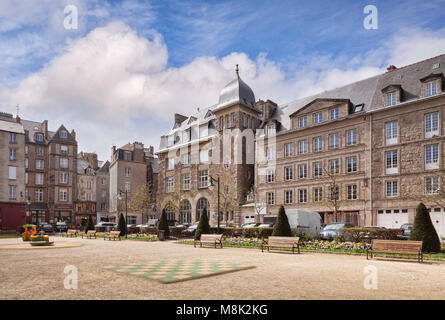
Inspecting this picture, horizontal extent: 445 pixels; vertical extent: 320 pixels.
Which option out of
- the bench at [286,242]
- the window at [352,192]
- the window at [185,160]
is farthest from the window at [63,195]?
the bench at [286,242]

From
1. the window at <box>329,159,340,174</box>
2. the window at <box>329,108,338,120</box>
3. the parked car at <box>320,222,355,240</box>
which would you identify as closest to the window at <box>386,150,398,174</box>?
the window at <box>329,159,340,174</box>

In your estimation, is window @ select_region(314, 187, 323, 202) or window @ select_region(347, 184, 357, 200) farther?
window @ select_region(314, 187, 323, 202)

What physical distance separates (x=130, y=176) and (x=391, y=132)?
44677 mm

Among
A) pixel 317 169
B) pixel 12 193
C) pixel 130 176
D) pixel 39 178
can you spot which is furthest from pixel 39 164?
pixel 317 169

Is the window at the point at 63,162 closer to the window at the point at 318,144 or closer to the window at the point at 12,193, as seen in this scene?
the window at the point at 12,193

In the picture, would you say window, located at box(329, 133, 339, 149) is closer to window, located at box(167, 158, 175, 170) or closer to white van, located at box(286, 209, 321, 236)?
white van, located at box(286, 209, 321, 236)

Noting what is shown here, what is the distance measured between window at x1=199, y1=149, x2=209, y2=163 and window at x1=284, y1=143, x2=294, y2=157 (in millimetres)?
11608

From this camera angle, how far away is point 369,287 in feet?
28.1

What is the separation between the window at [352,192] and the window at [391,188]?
2.97 metres

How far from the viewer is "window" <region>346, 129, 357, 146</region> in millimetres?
35344

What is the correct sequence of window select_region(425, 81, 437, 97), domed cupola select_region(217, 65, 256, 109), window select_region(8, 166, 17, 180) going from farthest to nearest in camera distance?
window select_region(8, 166, 17, 180) → domed cupola select_region(217, 65, 256, 109) → window select_region(425, 81, 437, 97)

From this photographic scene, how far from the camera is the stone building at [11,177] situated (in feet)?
150

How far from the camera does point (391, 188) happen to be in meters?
32.3
